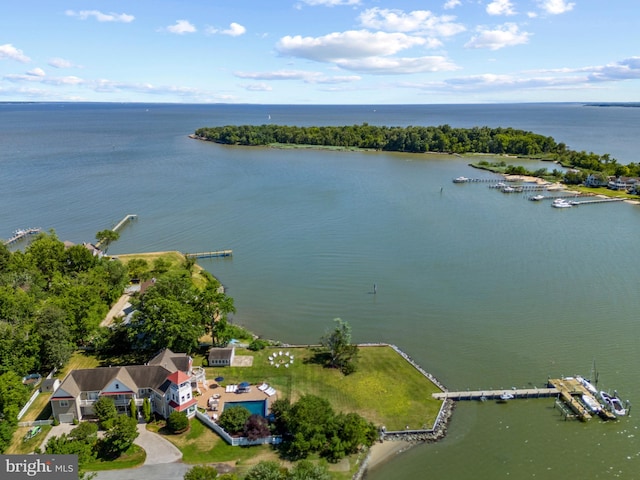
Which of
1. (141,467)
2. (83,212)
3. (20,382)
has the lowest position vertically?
(141,467)

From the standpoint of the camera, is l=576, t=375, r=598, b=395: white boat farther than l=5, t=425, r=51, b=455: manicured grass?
Yes

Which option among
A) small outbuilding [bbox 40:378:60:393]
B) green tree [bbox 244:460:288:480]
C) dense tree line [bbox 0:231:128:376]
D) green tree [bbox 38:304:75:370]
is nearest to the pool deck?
green tree [bbox 244:460:288:480]

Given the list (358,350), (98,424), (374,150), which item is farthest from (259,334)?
(374,150)

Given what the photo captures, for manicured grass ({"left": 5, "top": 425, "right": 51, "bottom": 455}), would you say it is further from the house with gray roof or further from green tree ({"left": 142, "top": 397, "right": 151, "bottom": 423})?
green tree ({"left": 142, "top": 397, "right": 151, "bottom": 423})

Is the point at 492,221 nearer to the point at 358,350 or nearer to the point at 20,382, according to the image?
the point at 358,350

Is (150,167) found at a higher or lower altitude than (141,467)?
higher

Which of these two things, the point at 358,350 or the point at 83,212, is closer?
→ the point at 358,350

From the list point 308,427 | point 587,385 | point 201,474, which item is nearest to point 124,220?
point 308,427

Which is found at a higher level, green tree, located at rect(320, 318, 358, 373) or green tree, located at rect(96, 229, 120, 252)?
green tree, located at rect(96, 229, 120, 252)
